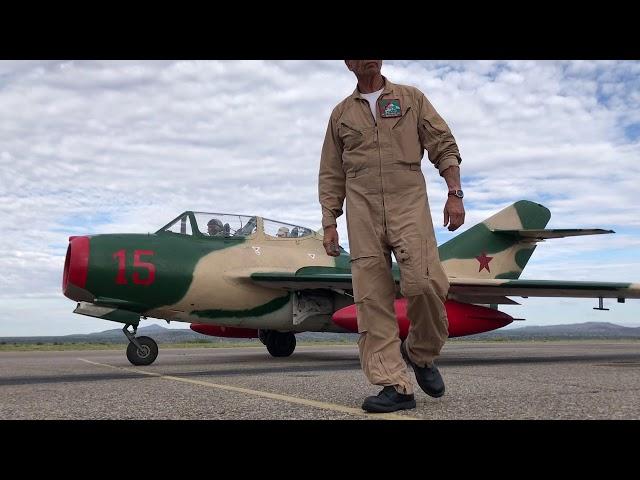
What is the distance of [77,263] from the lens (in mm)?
8789

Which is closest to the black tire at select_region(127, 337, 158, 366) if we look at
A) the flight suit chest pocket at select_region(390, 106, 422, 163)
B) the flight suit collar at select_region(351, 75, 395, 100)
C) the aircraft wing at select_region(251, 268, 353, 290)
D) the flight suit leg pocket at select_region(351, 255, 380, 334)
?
the aircraft wing at select_region(251, 268, 353, 290)

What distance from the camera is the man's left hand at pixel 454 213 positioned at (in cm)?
390

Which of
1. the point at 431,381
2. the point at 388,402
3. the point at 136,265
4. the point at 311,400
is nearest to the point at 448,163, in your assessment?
the point at 431,381

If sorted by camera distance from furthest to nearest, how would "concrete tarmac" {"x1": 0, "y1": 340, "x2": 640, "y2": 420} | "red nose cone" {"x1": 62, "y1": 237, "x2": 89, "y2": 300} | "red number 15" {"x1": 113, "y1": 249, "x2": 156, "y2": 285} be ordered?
"red number 15" {"x1": 113, "y1": 249, "x2": 156, "y2": 285}
"red nose cone" {"x1": 62, "y1": 237, "x2": 89, "y2": 300}
"concrete tarmac" {"x1": 0, "y1": 340, "x2": 640, "y2": 420}

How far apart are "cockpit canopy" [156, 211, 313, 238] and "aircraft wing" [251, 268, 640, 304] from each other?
3.21 ft

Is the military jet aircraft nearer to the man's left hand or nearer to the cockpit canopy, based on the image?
the cockpit canopy

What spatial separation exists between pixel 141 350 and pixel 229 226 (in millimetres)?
2694

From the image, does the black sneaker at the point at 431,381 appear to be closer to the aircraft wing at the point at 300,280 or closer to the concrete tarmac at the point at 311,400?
the concrete tarmac at the point at 311,400

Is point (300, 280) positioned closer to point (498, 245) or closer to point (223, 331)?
point (223, 331)

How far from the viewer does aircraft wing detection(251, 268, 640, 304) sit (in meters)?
10.2

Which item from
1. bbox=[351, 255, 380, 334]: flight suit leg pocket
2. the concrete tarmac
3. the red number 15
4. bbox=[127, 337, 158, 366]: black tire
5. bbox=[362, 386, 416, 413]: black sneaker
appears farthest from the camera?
bbox=[127, 337, 158, 366]: black tire

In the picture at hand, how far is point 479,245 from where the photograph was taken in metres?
13.6
